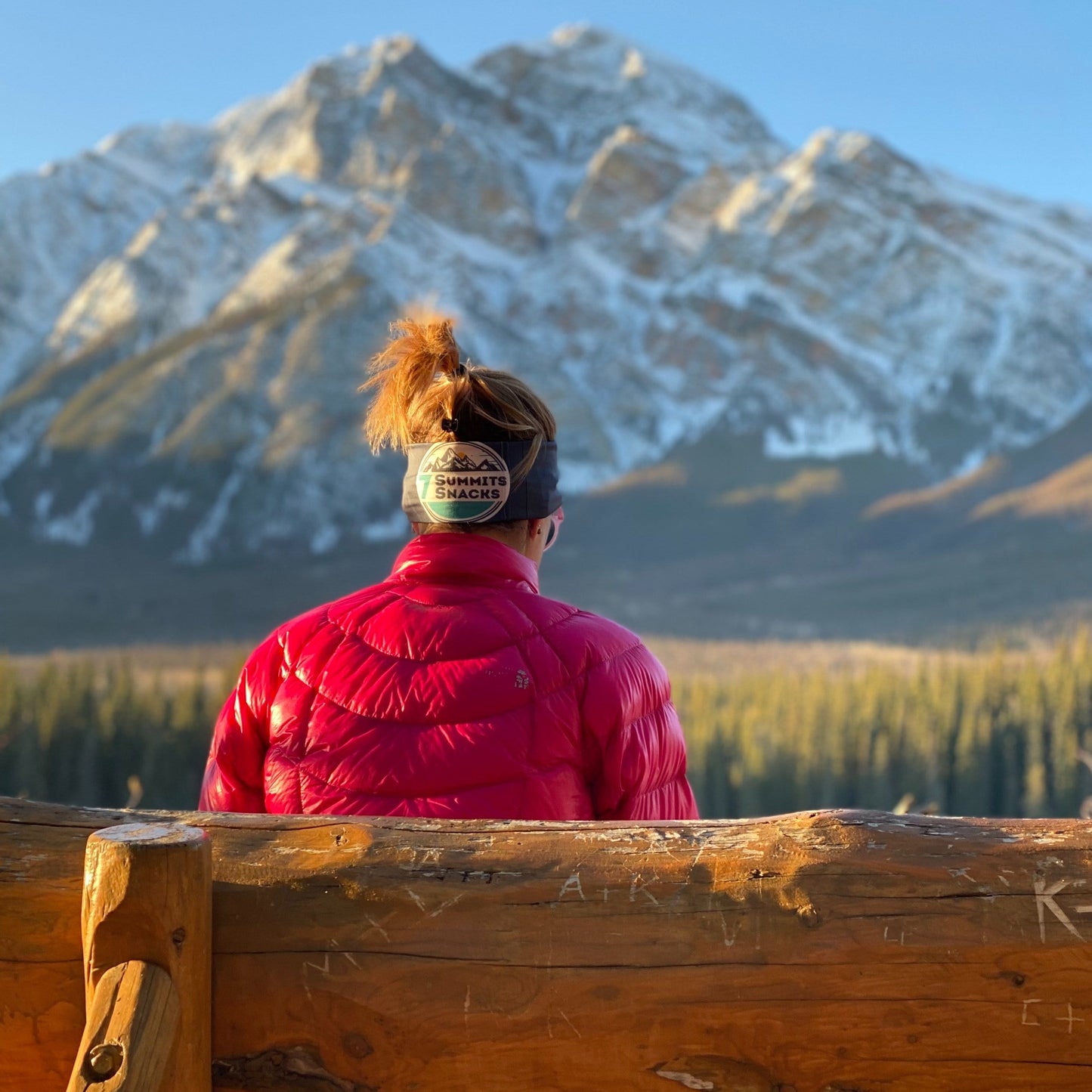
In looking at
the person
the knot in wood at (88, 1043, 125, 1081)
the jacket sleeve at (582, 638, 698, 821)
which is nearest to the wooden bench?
the knot in wood at (88, 1043, 125, 1081)


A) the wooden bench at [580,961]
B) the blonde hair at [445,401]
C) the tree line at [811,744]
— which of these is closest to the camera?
the wooden bench at [580,961]

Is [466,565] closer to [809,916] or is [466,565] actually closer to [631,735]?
[631,735]

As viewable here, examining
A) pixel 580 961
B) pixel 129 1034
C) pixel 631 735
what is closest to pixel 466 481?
pixel 631 735

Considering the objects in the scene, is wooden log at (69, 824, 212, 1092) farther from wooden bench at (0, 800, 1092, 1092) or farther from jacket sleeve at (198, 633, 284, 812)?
jacket sleeve at (198, 633, 284, 812)

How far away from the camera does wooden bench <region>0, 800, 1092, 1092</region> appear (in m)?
2.17

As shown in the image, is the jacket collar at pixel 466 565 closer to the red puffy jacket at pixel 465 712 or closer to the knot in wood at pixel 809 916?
the red puffy jacket at pixel 465 712

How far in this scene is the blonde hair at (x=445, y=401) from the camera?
131 inches

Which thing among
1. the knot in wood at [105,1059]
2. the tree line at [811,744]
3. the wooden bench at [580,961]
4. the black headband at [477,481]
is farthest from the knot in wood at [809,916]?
the tree line at [811,744]

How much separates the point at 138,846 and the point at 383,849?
0.41m

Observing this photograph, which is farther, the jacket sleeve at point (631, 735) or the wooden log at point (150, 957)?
the jacket sleeve at point (631, 735)

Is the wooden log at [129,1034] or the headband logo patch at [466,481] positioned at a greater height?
the headband logo patch at [466,481]

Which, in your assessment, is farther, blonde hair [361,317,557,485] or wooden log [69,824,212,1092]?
blonde hair [361,317,557,485]

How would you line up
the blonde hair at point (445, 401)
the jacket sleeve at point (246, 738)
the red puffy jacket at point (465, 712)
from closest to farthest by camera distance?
the red puffy jacket at point (465, 712), the jacket sleeve at point (246, 738), the blonde hair at point (445, 401)

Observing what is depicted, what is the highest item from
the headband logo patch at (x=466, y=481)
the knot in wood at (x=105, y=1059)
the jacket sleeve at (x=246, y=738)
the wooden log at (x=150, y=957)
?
the headband logo patch at (x=466, y=481)
